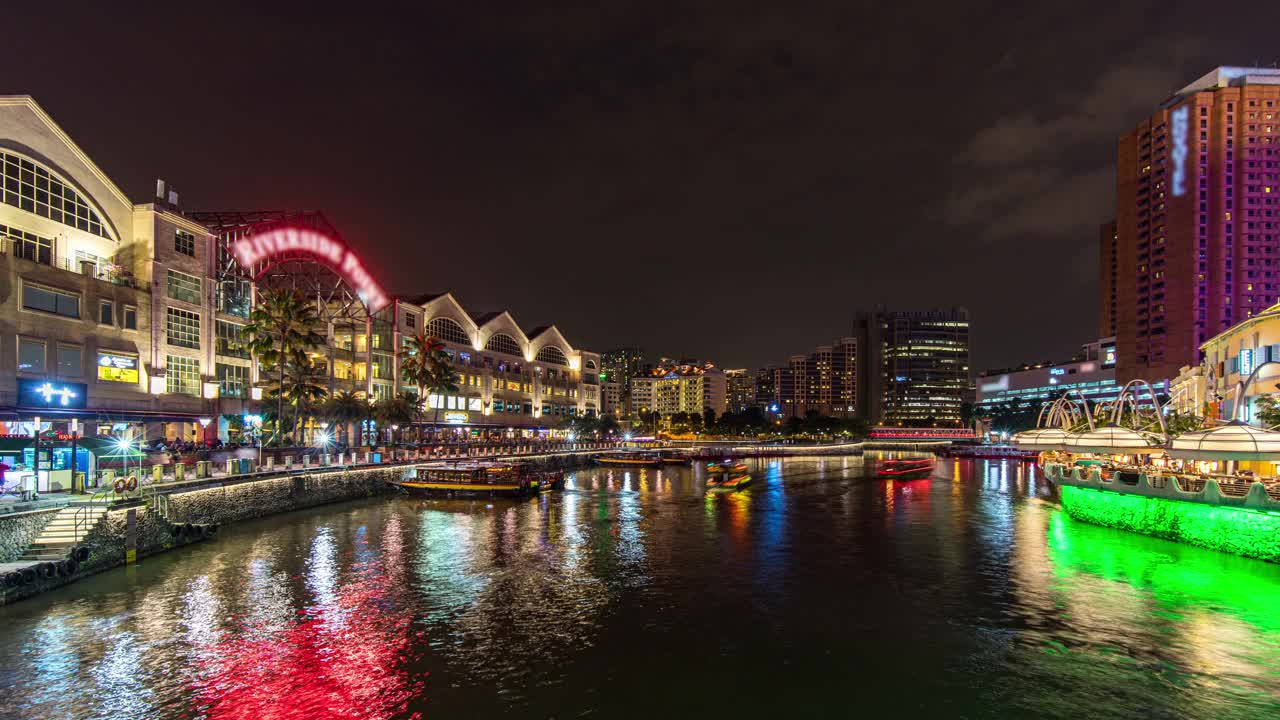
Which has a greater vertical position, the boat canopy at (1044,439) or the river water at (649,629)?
the boat canopy at (1044,439)

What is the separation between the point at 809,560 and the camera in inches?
1522

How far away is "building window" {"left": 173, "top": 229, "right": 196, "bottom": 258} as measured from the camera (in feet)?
204

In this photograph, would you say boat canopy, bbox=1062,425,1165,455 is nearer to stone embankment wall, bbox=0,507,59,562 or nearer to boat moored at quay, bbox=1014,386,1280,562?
boat moored at quay, bbox=1014,386,1280,562

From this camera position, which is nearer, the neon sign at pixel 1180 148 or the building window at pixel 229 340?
the building window at pixel 229 340

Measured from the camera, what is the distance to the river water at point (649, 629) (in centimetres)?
1988

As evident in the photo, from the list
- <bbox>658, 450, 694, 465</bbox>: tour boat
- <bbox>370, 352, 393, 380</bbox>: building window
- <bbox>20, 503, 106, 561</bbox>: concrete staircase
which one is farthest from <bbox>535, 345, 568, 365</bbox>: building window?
<bbox>20, 503, 106, 561</bbox>: concrete staircase

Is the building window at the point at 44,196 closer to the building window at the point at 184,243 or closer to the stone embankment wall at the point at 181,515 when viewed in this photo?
the building window at the point at 184,243

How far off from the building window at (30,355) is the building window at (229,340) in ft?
54.9

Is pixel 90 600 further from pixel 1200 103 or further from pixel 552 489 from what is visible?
pixel 1200 103

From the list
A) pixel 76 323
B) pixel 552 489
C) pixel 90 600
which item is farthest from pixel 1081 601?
pixel 76 323

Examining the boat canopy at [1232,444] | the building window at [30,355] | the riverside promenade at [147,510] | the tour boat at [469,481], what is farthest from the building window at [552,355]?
the boat canopy at [1232,444]

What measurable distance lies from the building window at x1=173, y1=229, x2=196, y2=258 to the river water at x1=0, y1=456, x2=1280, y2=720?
3070cm

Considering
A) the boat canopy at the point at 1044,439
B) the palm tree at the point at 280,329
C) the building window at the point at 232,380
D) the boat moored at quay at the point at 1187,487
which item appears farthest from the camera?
the building window at the point at 232,380

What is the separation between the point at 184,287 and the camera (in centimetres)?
6278
